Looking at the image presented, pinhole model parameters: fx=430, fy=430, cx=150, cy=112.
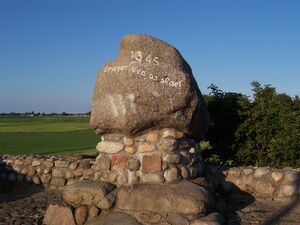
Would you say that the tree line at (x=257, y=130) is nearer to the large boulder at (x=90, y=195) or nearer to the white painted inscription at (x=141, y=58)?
the white painted inscription at (x=141, y=58)

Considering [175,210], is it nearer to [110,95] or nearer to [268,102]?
[110,95]

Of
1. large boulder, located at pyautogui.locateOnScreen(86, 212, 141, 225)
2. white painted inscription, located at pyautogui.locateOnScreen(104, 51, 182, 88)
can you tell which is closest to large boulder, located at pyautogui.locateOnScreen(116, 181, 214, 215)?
large boulder, located at pyautogui.locateOnScreen(86, 212, 141, 225)

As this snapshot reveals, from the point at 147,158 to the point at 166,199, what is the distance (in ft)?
3.00

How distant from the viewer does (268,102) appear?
33.0 feet

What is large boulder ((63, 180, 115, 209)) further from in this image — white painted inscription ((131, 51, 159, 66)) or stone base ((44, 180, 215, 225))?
white painted inscription ((131, 51, 159, 66))

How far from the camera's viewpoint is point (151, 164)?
23.6 ft

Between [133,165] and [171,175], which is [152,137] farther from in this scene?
[171,175]

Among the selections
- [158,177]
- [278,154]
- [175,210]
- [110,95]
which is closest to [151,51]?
[110,95]

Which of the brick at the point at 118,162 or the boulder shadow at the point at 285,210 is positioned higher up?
the brick at the point at 118,162

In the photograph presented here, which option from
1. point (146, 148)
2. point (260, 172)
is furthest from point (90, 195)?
point (260, 172)

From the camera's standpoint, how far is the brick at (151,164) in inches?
283

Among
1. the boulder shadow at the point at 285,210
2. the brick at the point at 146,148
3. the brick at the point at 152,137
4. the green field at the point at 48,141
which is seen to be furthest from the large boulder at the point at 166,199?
the green field at the point at 48,141

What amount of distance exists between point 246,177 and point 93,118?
3.35 m

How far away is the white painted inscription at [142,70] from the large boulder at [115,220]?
228 cm
